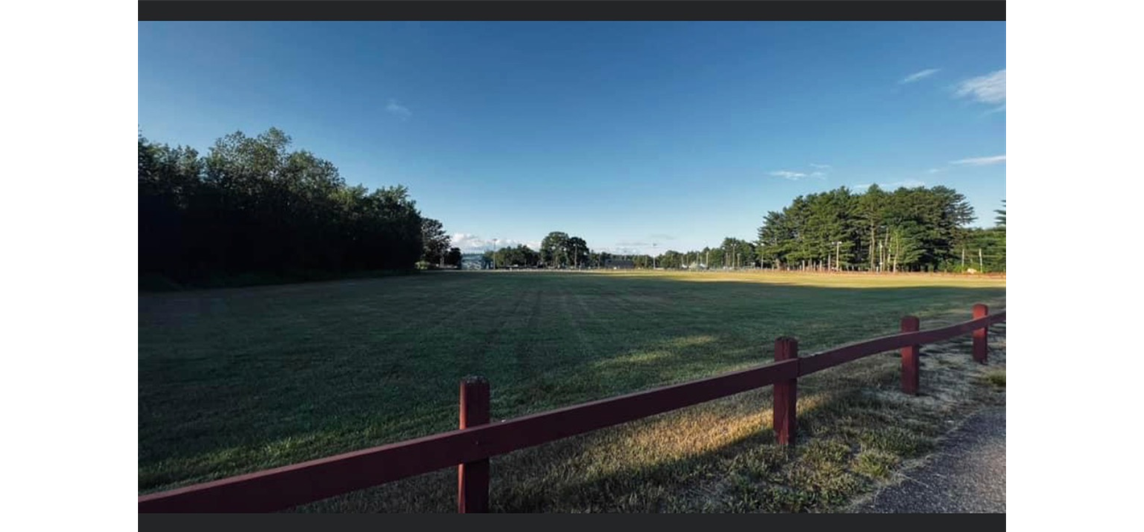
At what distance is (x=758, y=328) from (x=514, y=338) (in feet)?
20.9

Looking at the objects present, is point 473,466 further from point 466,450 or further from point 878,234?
point 878,234

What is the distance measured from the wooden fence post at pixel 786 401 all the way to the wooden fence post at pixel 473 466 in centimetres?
234

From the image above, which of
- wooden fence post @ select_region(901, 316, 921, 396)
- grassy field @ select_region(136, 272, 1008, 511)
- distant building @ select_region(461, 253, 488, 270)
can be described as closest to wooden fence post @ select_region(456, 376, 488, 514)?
grassy field @ select_region(136, 272, 1008, 511)

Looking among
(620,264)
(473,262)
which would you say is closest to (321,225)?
(473,262)

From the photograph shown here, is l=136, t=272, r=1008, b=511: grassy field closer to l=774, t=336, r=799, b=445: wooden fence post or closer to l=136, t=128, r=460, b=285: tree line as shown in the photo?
l=774, t=336, r=799, b=445: wooden fence post

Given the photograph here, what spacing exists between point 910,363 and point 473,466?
4.87 m

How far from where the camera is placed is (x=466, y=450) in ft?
6.04

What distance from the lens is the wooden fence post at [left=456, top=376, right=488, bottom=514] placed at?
1.89 m

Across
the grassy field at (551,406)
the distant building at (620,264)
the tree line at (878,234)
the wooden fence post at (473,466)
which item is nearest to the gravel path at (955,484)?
the grassy field at (551,406)

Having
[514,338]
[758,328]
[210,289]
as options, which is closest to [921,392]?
[758,328]

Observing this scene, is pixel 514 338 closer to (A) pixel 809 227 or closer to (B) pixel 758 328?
(B) pixel 758 328

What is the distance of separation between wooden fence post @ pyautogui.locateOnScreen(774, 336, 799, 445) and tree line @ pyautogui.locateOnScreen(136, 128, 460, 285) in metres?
23.2

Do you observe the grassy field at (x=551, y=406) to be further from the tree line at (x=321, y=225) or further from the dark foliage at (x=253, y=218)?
the dark foliage at (x=253, y=218)

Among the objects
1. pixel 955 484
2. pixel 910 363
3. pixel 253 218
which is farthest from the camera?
pixel 253 218
